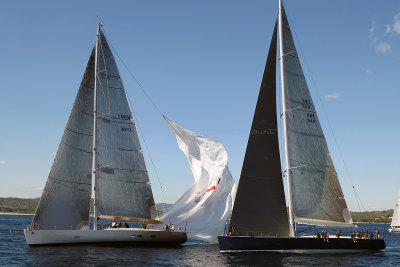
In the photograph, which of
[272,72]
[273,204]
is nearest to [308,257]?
[273,204]

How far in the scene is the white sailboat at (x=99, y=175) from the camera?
3322cm

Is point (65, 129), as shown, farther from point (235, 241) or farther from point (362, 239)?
point (362, 239)

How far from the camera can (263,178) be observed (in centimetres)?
3066

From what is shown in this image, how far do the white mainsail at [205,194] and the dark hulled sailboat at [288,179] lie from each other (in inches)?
300

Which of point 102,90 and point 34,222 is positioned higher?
point 102,90

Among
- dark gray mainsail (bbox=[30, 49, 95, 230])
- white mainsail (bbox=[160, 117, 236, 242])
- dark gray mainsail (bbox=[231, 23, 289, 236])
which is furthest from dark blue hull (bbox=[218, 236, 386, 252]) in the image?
dark gray mainsail (bbox=[30, 49, 95, 230])

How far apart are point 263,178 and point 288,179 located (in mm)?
1814

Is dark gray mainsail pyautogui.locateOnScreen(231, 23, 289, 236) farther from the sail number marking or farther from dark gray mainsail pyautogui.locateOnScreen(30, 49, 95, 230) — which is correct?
dark gray mainsail pyautogui.locateOnScreen(30, 49, 95, 230)

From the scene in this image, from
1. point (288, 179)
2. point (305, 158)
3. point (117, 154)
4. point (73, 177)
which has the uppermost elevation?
point (117, 154)

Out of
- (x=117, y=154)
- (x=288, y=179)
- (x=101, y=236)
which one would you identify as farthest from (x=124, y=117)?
(x=288, y=179)

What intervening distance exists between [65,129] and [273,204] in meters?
17.9

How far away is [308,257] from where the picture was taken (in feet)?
96.6

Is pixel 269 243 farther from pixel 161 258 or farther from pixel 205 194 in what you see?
pixel 205 194

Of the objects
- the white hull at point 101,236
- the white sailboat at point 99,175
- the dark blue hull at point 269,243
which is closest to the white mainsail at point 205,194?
the white sailboat at point 99,175
